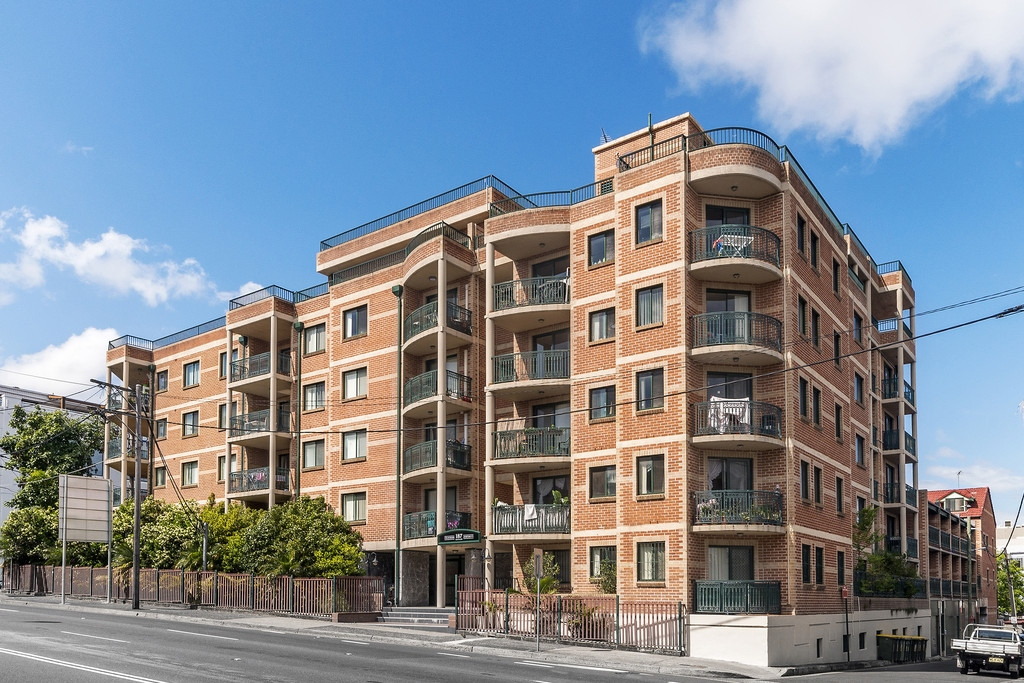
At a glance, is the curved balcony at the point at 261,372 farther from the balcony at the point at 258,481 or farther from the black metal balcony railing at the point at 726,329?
the black metal balcony railing at the point at 726,329

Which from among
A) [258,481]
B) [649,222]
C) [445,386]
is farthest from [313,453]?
[649,222]

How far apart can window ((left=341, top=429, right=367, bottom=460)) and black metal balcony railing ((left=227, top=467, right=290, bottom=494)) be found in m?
4.85

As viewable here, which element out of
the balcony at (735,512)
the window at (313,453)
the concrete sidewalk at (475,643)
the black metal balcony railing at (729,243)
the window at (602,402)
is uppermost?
the black metal balcony railing at (729,243)

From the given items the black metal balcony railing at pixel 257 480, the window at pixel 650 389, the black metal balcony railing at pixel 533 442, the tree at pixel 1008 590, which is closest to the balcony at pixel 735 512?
the window at pixel 650 389

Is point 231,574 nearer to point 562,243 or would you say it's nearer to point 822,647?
point 562,243

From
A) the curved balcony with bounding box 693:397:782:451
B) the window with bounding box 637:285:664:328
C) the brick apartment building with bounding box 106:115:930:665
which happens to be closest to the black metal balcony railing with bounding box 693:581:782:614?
the brick apartment building with bounding box 106:115:930:665

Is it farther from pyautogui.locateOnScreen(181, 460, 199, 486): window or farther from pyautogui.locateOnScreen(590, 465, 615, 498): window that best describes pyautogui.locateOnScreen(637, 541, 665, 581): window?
pyautogui.locateOnScreen(181, 460, 199, 486): window

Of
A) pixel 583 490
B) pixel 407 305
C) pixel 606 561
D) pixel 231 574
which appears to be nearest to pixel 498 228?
pixel 407 305

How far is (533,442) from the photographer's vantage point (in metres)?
37.8

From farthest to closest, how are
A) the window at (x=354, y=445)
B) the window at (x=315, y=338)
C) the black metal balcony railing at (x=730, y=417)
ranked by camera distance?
1. the window at (x=315, y=338)
2. the window at (x=354, y=445)
3. the black metal balcony railing at (x=730, y=417)

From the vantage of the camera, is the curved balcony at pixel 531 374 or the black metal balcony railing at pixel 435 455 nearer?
the curved balcony at pixel 531 374

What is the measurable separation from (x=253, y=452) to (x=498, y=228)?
843 inches

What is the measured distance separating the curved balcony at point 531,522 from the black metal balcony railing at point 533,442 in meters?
1.91

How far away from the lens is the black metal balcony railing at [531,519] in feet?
120
